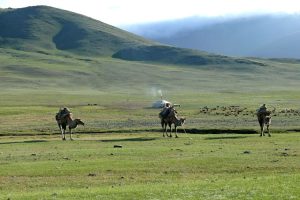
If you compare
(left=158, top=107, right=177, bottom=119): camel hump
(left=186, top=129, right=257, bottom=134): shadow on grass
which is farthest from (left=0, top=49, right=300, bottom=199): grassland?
(left=158, top=107, right=177, bottom=119): camel hump

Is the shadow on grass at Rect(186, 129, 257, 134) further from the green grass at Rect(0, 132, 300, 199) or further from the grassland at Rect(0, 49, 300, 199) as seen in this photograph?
the green grass at Rect(0, 132, 300, 199)

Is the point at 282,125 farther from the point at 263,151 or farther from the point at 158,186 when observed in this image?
the point at 158,186

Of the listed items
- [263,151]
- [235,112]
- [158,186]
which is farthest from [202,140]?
[235,112]

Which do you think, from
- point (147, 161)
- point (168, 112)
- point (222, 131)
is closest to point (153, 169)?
point (147, 161)

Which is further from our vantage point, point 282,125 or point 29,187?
point 282,125

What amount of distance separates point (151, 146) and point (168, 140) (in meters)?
4.54

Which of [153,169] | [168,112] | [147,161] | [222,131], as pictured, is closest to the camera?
[153,169]

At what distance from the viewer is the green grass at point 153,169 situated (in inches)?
810

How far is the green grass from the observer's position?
20.6 metres

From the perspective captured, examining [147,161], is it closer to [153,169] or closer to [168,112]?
[153,169]

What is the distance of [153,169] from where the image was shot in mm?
27703

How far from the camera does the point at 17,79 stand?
542 ft

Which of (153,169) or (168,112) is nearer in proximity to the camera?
(153,169)

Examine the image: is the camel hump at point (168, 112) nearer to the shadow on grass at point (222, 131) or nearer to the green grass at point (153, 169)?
the shadow on grass at point (222, 131)
